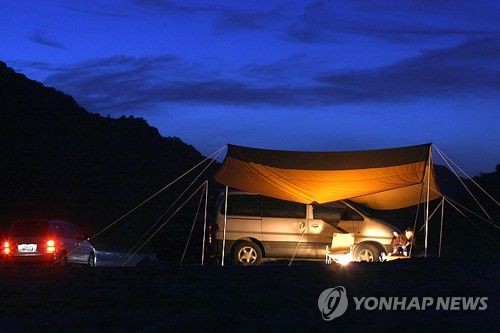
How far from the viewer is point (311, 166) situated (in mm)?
18359

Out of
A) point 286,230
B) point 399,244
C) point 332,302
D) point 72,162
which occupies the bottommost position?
point 332,302

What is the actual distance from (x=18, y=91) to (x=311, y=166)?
40716mm

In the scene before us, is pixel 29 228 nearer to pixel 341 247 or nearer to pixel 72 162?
pixel 341 247

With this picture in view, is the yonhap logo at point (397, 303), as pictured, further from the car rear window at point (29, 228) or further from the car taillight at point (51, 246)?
the car rear window at point (29, 228)

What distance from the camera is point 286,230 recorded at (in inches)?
731

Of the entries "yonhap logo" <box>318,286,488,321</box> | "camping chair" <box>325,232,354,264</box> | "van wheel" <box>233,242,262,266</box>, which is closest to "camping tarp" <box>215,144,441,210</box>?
"camping chair" <box>325,232,354,264</box>

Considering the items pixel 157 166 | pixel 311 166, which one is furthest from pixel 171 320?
pixel 157 166

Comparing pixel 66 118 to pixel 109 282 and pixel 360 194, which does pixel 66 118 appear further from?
pixel 109 282

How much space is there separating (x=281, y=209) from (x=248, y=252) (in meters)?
1.20

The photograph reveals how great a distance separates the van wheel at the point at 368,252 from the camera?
1878 centimetres

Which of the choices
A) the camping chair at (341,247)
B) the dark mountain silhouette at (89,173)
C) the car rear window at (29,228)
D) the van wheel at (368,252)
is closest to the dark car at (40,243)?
the car rear window at (29,228)

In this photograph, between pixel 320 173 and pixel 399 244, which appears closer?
pixel 320 173

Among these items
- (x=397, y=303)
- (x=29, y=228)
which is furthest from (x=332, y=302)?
(x=29, y=228)

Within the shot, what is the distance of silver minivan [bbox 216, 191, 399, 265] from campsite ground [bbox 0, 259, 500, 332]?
3584 millimetres
